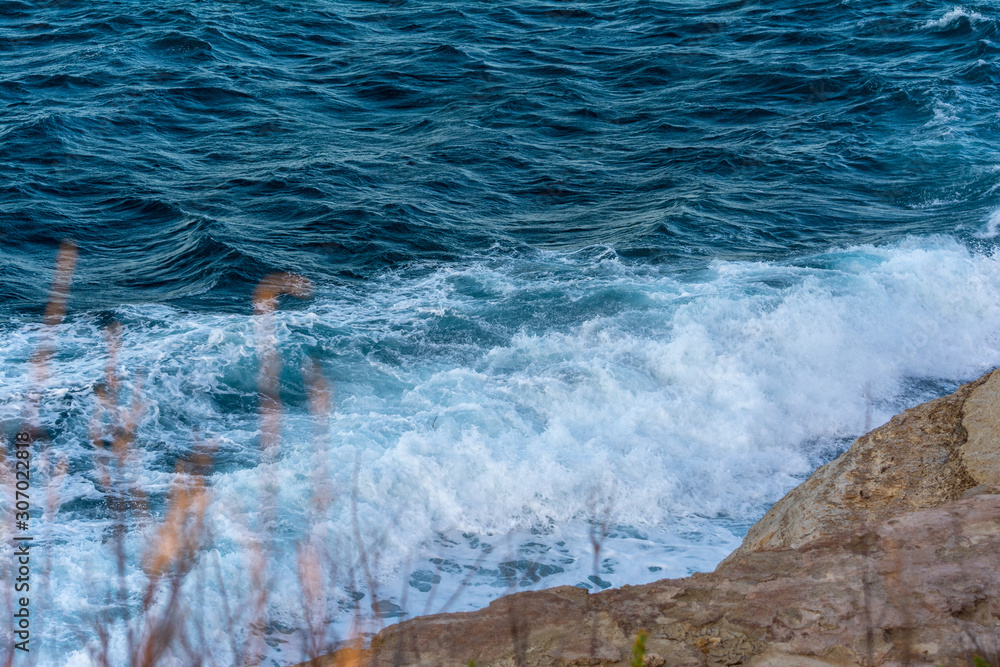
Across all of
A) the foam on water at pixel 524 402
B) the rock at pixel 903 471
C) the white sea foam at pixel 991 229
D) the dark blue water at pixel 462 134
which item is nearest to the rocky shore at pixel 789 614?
the rock at pixel 903 471

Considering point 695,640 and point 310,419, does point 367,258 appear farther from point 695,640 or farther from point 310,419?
point 695,640

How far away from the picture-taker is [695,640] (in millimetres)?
2410

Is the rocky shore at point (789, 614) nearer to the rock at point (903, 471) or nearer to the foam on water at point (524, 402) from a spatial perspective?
the rock at point (903, 471)

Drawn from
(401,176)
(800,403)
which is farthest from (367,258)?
(800,403)

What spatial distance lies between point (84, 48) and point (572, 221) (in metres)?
9.38

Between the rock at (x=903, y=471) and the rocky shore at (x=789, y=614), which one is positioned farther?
the rock at (x=903, y=471)

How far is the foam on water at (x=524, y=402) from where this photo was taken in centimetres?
502

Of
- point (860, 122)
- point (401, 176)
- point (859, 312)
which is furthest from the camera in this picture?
point (860, 122)

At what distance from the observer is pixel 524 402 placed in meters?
6.39

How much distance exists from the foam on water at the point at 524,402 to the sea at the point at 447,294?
3 cm

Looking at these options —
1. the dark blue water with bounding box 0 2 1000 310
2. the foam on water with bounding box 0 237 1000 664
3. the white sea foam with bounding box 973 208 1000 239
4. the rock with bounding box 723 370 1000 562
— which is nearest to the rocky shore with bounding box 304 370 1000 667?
the rock with bounding box 723 370 1000 562

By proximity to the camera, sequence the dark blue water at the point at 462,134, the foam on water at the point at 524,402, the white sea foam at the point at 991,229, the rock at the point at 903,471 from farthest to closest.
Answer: the white sea foam at the point at 991,229 < the dark blue water at the point at 462,134 < the foam on water at the point at 524,402 < the rock at the point at 903,471

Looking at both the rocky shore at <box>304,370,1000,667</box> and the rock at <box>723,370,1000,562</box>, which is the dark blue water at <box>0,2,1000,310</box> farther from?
the rocky shore at <box>304,370,1000,667</box>

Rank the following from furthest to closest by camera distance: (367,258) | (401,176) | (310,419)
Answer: (401,176)
(367,258)
(310,419)
